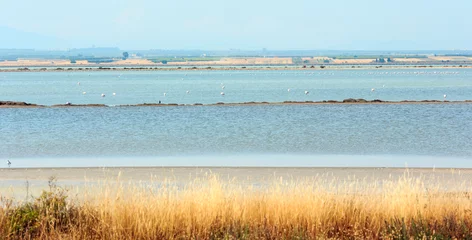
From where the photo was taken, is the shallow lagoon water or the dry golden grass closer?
the dry golden grass

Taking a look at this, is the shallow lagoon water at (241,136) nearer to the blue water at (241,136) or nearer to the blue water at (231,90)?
the blue water at (241,136)

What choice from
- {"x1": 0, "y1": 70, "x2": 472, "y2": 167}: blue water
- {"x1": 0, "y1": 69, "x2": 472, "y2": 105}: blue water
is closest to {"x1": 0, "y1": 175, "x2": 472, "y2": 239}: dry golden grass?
{"x1": 0, "y1": 70, "x2": 472, "y2": 167}: blue water

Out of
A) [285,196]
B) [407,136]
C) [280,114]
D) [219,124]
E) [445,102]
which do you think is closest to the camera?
[285,196]

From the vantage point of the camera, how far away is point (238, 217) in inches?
387

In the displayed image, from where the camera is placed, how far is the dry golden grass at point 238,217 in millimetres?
9406

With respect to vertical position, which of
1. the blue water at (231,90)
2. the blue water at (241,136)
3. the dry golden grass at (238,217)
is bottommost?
the blue water at (231,90)

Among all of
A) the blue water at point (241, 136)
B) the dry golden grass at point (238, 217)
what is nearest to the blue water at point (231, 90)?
the blue water at point (241, 136)

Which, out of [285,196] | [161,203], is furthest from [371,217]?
[161,203]

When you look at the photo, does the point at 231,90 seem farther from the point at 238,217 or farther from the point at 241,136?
the point at 238,217

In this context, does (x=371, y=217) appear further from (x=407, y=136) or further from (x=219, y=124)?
(x=219, y=124)

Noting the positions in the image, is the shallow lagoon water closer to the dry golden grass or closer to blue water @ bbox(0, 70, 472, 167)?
blue water @ bbox(0, 70, 472, 167)

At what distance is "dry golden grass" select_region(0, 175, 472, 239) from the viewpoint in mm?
9406

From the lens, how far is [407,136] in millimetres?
26094

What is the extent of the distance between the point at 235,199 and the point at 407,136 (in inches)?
678
